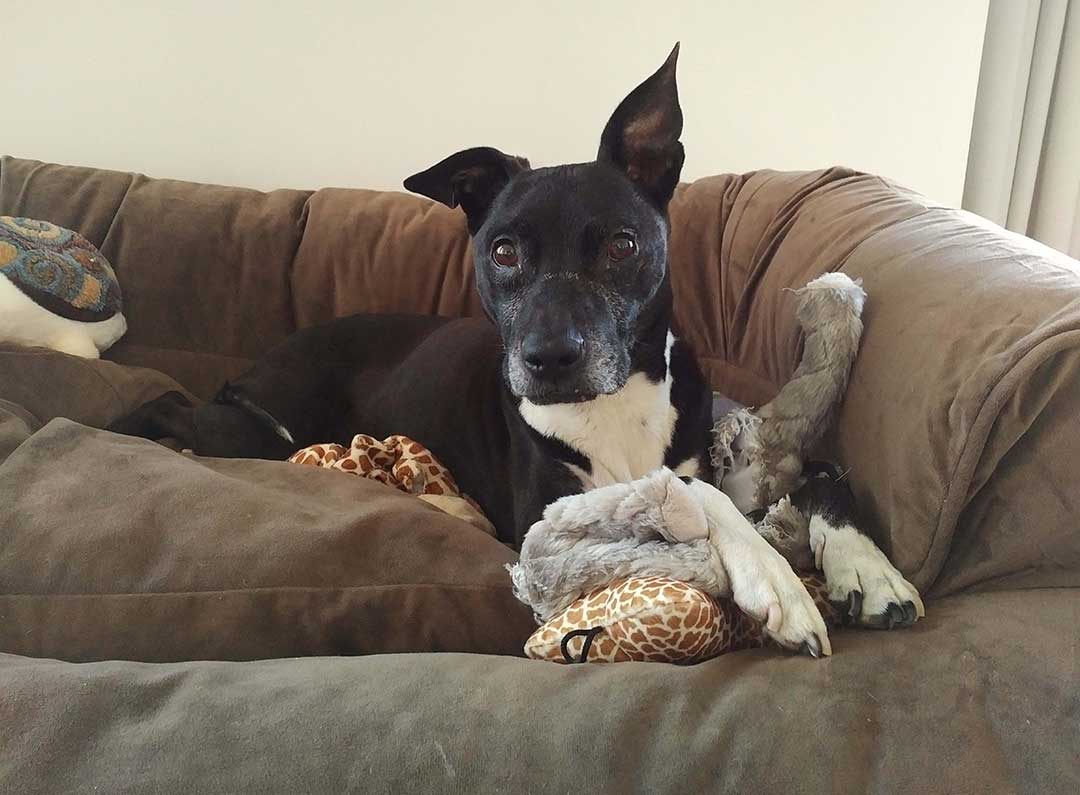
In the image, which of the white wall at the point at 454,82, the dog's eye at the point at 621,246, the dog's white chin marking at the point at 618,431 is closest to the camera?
the dog's eye at the point at 621,246

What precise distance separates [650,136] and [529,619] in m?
0.96

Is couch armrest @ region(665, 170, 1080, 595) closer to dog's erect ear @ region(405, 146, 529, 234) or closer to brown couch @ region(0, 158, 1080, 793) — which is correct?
brown couch @ region(0, 158, 1080, 793)

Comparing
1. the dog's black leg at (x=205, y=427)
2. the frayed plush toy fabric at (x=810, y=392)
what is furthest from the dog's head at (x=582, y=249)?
the dog's black leg at (x=205, y=427)

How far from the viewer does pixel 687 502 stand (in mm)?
1188

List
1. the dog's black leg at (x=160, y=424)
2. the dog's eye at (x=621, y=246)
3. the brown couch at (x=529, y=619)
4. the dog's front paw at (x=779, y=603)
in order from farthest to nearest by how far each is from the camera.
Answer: the dog's black leg at (x=160, y=424), the dog's eye at (x=621, y=246), the dog's front paw at (x=779, y=603), the brown couch at (x=529, y=619)

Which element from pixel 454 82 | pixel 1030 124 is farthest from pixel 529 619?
pixel 1030 124

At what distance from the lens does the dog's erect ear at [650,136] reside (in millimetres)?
1605

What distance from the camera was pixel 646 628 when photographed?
1.04m

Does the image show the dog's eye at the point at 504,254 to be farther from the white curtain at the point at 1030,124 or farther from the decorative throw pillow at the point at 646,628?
the white curtain at the point at 1030,124

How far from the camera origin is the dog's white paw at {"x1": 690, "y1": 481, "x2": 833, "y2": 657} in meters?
1.03

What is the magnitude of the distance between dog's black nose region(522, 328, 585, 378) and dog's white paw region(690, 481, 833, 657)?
0.32 metres

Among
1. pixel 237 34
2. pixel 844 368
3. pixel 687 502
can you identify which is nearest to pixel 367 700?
pixel 687 502

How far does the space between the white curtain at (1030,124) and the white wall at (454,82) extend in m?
0.20

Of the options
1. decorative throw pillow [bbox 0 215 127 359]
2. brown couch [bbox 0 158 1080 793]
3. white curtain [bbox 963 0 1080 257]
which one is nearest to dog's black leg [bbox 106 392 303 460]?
brown couch [bbox 0 158 1080 793]
